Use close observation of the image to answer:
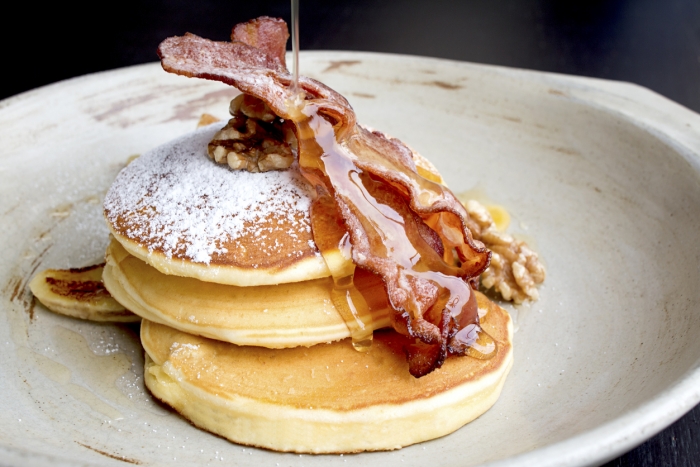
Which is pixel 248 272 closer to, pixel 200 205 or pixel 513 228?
pixel 200 205

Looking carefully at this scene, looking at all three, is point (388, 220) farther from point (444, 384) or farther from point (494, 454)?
point (494, 454)

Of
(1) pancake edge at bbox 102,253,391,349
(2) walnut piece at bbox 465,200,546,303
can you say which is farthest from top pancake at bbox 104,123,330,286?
(2) walnut piece at bbox 465,200,546,303

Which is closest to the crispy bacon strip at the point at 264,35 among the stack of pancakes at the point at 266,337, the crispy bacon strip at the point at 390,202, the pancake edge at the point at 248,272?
the crispy bacon strip at the point at 390,202

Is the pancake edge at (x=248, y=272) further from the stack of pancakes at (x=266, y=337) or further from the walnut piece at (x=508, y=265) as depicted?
the walnut piece at (x=508, y=265)

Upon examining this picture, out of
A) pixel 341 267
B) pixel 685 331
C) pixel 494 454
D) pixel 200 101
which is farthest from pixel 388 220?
pixel 200 101

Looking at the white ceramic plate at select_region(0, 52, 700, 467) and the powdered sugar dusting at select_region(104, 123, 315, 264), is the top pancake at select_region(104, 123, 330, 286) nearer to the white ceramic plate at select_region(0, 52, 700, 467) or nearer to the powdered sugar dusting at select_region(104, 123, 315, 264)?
the powdered sugar dusting at select_region(104, 123, 315, 264)
